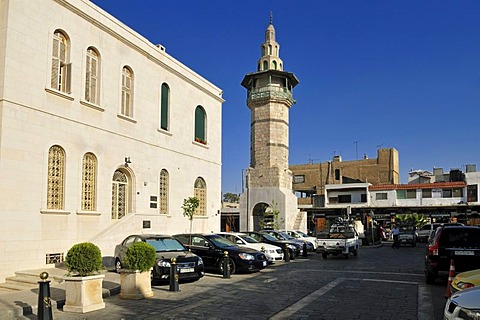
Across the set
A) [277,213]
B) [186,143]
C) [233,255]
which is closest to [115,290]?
[233,255]

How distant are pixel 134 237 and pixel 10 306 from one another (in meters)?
5.55

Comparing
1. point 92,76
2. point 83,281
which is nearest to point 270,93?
point 92,76

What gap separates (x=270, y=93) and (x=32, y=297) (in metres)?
34.4

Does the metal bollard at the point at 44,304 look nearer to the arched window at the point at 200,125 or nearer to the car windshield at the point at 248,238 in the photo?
the car windshield at the point at 248,238

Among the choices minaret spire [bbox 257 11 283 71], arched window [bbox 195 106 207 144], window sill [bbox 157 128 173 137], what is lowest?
window sill [bbox 157 128 173 137]

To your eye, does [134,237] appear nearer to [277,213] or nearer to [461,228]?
[461,228]

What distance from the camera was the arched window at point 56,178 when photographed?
1569 cm

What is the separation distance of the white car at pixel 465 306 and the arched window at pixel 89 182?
14318mm

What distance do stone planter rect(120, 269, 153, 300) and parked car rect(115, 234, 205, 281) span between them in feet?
6.00

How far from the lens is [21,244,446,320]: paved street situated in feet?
29.2

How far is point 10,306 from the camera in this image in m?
9.65

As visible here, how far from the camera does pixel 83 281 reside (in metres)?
9.40

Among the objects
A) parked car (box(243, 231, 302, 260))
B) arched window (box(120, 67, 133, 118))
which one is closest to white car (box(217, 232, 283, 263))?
parked car (box(243, 231, 302, 260))

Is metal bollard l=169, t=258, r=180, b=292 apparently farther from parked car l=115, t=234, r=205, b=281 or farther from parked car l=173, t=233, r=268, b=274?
parked car l=173, t=233, r=268, b=274
